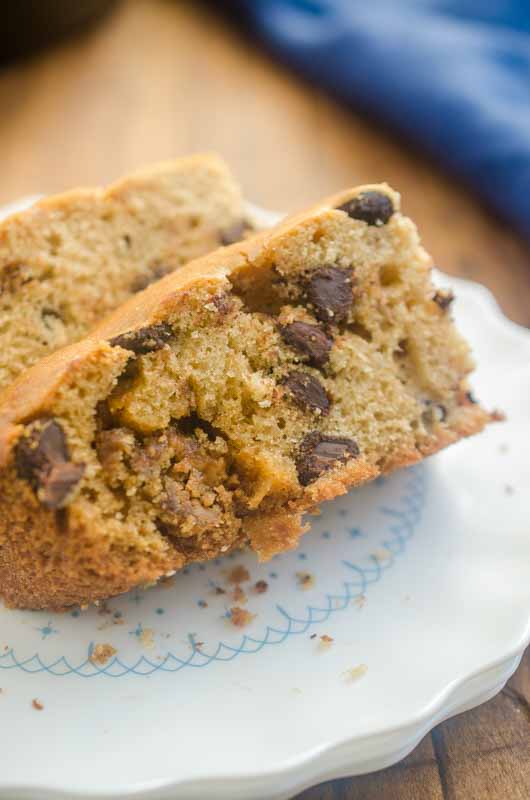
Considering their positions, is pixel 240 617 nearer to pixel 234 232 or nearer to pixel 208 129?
pixel 234 232

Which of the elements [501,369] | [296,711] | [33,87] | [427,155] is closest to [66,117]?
[33,87]

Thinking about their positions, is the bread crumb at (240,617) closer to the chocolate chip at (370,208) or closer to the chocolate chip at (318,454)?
the chocolate chip at (318,454)

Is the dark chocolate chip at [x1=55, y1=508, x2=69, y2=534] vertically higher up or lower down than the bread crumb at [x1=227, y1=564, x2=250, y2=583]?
higher up

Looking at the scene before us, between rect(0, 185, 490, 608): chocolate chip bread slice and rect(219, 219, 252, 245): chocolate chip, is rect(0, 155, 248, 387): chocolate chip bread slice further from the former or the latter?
rect(0, 185, 490, 608): chocolate chip bread slice

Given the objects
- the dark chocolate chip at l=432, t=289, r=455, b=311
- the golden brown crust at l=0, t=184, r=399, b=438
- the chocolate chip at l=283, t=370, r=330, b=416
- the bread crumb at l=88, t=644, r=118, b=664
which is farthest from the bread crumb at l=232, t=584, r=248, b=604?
the dark chocolate chip at l=432, t=289, r=455, b=311

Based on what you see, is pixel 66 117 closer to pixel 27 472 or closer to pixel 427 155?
pixel 427 155

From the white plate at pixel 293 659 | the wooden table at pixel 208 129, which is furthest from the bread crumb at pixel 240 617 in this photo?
the wooden table at pixel 208 129
